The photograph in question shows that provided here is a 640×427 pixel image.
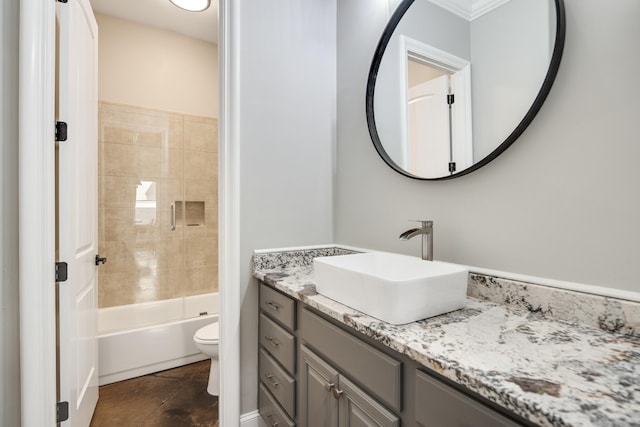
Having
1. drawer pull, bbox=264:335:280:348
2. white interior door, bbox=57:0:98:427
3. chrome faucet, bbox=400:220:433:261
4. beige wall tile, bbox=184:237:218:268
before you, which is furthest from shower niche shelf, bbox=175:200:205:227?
chrome faucet, bbox=400:220:433:261

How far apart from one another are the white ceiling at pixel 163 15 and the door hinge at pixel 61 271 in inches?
86.3

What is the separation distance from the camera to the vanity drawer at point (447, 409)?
1.86 feet

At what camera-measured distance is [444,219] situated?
1.22 metres

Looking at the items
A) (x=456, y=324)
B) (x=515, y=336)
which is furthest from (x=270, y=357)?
(x=515, y=336)

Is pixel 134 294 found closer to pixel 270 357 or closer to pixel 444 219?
pixel 270 357

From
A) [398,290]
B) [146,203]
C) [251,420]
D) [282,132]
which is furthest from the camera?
[146,203]

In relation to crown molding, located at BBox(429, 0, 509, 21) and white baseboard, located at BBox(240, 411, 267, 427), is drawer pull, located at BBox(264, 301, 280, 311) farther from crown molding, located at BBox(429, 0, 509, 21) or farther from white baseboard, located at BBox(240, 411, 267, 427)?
crown molding, located at BBox(429, 0, 509, 21)

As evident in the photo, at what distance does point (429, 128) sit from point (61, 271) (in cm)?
165

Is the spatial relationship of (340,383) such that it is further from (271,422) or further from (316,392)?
(271,422)

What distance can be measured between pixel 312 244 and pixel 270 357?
62 centimetres

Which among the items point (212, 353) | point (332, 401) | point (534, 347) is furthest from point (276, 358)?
point (534, 347)

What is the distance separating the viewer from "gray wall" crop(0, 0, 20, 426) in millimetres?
1230

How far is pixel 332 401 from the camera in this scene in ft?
3.27

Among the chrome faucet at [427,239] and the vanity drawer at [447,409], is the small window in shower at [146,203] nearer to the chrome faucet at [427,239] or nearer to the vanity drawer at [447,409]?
the chrome faucet at [427,239]
